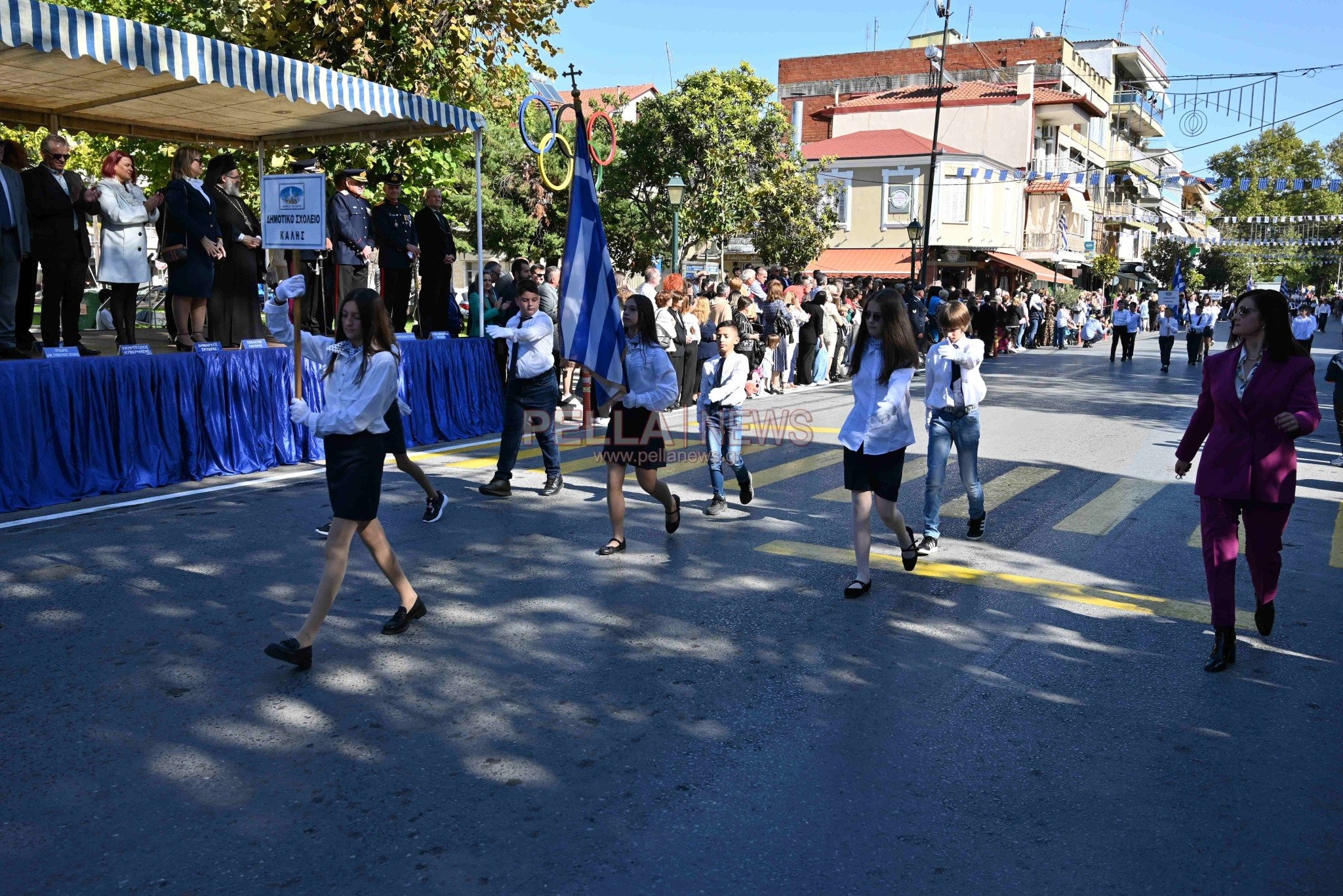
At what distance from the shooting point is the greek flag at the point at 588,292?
7.32m

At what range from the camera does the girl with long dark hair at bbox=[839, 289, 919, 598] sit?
6371mm

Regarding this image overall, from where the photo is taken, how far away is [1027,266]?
5125 cm

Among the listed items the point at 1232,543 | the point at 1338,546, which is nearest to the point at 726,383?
the point at 1232,543

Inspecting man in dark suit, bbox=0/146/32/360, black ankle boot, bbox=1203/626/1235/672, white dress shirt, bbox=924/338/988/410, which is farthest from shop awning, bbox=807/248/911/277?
black ankle boot, bbox=1203/626/1235/672

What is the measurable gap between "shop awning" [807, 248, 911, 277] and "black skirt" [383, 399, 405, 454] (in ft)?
134

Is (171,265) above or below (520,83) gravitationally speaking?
below

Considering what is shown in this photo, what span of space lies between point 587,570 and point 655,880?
12.0 feet

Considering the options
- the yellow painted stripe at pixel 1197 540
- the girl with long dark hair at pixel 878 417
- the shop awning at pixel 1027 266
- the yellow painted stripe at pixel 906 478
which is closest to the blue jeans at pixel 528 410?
the yellow painted stripe at pixel 906 478

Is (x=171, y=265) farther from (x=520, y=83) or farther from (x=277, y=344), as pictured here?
(x=520, y=83)

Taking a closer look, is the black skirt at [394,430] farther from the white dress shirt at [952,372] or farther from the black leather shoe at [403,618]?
the white dress shirt at [952,372]

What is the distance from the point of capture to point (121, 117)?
40.7 feet

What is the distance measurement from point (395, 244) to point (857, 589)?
789 cm

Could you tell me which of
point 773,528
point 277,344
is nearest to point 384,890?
point 773,528

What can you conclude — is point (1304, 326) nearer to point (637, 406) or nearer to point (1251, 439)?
point (1251, 439)
